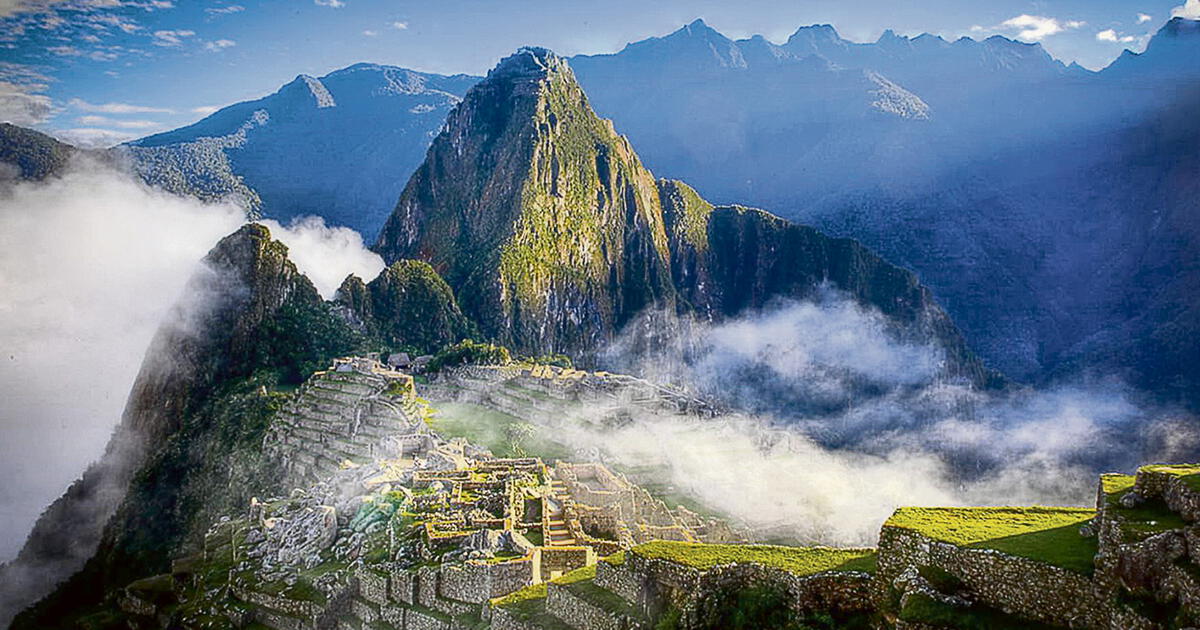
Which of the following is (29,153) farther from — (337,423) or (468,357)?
(337,423)

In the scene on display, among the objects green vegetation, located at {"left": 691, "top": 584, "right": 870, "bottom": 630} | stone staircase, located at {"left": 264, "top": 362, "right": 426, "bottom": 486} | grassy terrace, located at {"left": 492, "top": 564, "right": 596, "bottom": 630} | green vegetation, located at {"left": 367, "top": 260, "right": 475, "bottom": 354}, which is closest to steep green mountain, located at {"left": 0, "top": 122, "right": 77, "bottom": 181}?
green vegetation, located at {"left": 367, "top": 260, "right": 475, "bottom": 354}

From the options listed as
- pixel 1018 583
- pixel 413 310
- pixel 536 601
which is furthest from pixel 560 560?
pixel 413 310

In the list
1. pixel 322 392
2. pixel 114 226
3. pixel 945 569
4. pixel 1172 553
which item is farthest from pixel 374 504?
pixel 114 226

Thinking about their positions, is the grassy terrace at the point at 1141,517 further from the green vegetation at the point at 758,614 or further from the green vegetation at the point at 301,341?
the green vegetation at the point at 301,341

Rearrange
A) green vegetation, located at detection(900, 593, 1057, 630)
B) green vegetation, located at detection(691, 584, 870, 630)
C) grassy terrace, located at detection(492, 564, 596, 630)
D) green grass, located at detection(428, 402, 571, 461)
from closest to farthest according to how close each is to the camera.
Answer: green vegetation, located at detection(900, 593, 1057, 630) < green vegetation, located at detection(691, 584, 870, 630) < grassy terrace, located at detection(492, 564, 596, 630) < green grass, located at detection(428, 402, 571, 461)

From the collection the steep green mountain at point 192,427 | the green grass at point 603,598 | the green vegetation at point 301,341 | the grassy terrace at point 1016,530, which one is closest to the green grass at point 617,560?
the green grass at point 603,598

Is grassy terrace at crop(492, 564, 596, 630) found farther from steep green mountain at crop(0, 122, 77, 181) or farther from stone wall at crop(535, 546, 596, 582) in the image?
steep green mountain at crop(0, 122, 77, 181)
